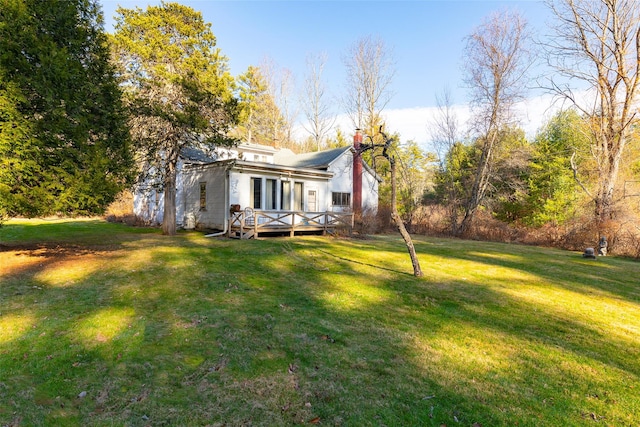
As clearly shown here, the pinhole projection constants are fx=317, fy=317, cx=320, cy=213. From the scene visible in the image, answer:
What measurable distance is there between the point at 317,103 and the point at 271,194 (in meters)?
21.7

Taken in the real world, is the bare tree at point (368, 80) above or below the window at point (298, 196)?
above

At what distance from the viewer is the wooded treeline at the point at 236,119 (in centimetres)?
801

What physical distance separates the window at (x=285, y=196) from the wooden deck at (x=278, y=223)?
2.34 feet

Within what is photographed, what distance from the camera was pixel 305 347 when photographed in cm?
435

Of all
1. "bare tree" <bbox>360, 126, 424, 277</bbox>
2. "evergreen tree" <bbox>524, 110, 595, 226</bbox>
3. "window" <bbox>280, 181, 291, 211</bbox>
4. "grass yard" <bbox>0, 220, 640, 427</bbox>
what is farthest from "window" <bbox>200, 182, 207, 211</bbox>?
"evergreen tree" <bbox>524, 110, 595, 226</bbox>

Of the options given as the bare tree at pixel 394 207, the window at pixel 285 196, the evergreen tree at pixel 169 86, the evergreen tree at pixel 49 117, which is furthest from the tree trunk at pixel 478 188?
the evergreen tree at pixel 49 117

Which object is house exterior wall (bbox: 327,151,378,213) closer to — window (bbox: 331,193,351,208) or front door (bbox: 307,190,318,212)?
window (bbox: 331,193,351,208)

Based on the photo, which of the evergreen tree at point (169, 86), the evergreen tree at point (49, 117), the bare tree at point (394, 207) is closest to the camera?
the evergreen tree at point (49, 117)

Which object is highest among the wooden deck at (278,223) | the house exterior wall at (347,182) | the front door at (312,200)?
the house exterior wall at (347,182)

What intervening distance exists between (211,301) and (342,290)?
9.13 ft

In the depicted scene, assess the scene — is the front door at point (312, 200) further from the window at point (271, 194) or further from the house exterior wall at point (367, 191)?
the house exterior wall at point (367, 191)

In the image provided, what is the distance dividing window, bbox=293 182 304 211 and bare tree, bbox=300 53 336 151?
18.4 m

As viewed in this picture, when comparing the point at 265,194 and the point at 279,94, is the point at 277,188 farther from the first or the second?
the point at 279,94

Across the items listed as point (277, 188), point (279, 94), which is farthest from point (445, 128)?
point (279, 94)
